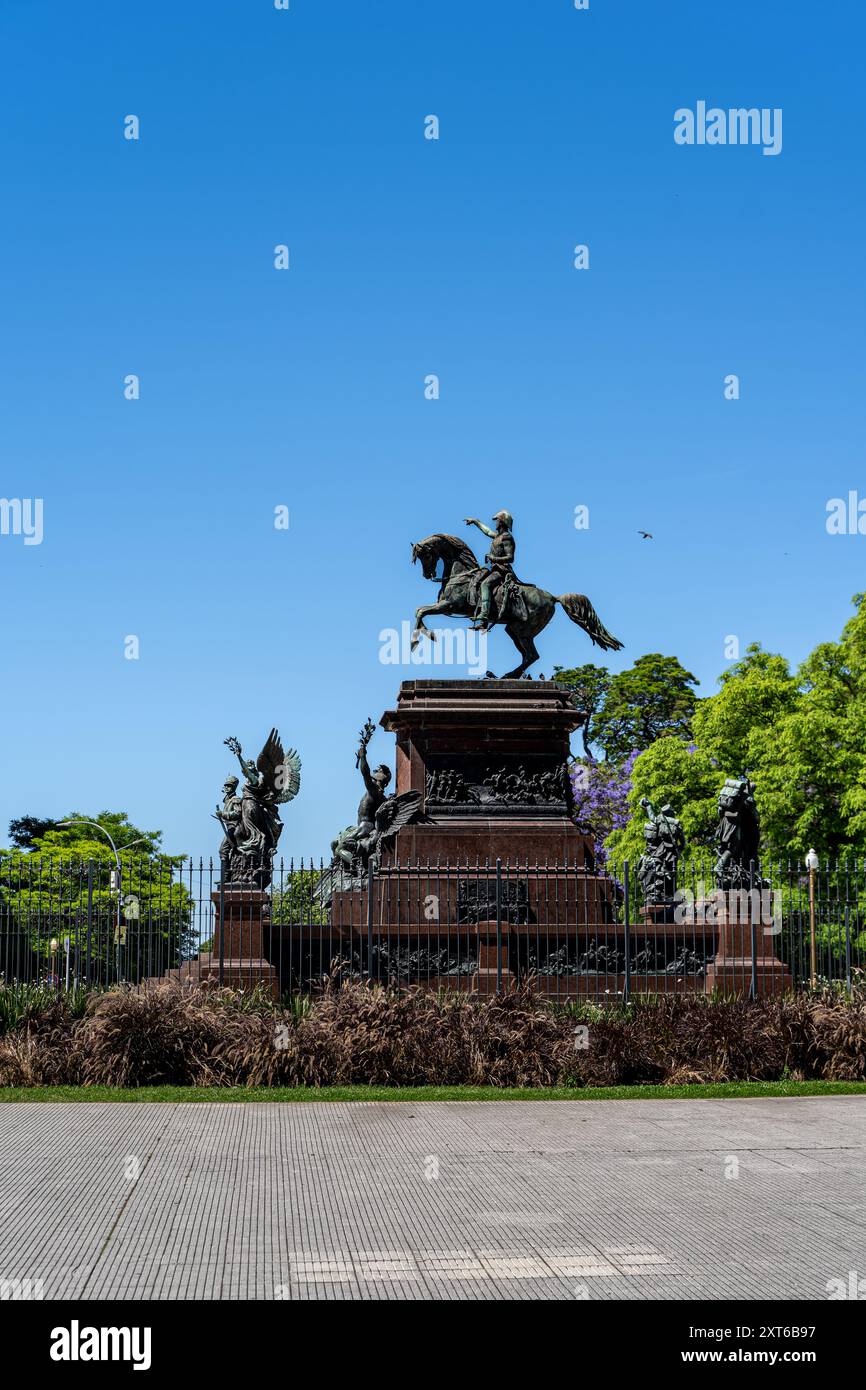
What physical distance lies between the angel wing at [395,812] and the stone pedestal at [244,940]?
2930 millimetres

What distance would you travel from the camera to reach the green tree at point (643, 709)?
188ft

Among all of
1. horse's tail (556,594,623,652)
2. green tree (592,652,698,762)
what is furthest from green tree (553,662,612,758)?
horse's tail (556,594,623,652)

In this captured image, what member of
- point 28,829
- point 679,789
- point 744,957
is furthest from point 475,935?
point 28,829

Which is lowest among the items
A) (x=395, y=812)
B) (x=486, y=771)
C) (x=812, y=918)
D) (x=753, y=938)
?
(x=753, y=938)

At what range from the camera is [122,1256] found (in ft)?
27.7

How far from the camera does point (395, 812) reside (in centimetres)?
2505

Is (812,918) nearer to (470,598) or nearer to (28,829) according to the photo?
(470,598)

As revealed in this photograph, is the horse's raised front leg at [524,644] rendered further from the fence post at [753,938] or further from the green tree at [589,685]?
the green tree at [589,685]

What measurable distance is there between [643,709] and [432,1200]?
4806 cm

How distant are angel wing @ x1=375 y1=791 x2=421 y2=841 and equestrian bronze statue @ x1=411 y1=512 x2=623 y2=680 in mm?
3158

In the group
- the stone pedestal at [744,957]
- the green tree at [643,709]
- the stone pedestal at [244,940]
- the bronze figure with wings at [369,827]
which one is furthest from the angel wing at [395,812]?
the green tree at [643,709]

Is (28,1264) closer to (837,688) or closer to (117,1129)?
(117,1129)

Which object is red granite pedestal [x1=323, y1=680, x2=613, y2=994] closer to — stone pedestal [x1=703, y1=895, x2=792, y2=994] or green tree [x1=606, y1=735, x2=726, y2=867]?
stone pedestal [x1=703, y1=895, x2=792, y2=994]

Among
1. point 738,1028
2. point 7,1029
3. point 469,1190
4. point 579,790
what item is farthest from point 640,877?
point 579,790
